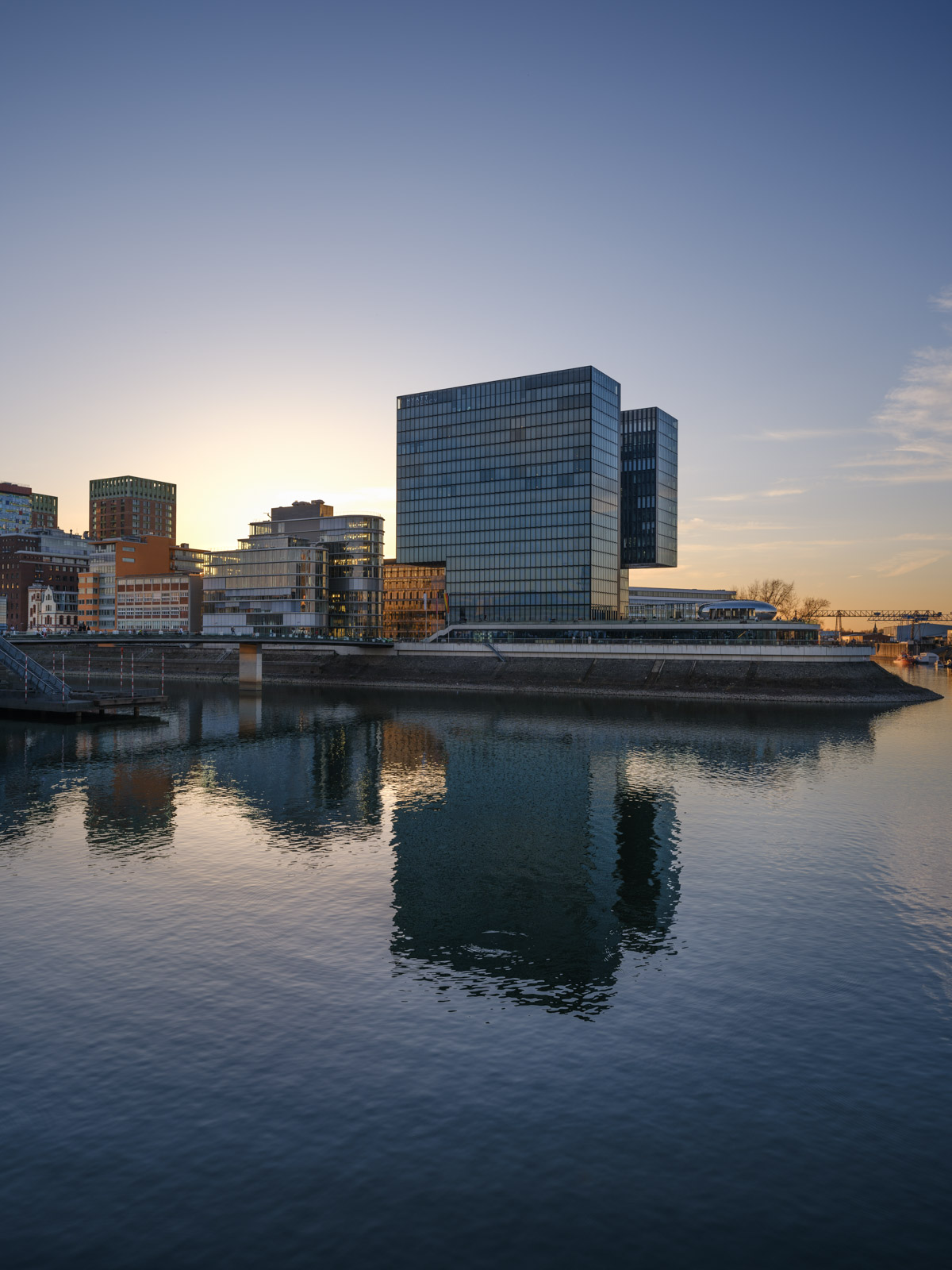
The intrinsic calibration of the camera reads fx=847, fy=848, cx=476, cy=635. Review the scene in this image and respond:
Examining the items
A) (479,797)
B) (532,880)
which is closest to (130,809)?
(479,797)

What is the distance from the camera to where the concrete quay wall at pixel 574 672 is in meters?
134

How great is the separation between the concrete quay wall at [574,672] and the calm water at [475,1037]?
82.2 m

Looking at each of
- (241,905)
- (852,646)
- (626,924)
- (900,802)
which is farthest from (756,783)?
(852,646)

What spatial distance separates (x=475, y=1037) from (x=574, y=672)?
132111mm

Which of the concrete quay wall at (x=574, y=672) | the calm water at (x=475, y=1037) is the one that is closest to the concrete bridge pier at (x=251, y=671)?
the concrete quay wall at (x=574, y=672)

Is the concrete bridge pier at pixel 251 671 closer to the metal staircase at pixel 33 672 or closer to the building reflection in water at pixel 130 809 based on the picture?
the metal staircase at pixel 33 672

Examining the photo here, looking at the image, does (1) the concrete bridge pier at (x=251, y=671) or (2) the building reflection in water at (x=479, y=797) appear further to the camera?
(1) the concrete bridge pier at (x=251, y=671)

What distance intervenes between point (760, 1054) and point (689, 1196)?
6513mm

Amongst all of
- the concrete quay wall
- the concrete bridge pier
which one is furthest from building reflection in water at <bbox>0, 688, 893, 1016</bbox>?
the concrete bridge pier

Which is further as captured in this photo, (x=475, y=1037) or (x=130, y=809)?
(x=130, y=809)

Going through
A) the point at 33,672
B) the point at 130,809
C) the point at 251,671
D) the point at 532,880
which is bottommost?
the point at 130,809

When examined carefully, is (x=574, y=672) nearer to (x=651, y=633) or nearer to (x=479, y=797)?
(x=651, y=633)

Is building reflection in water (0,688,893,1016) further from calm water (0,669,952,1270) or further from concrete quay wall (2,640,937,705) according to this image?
concrete quay wall (2,640,937,705)

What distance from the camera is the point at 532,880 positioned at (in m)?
40.1
